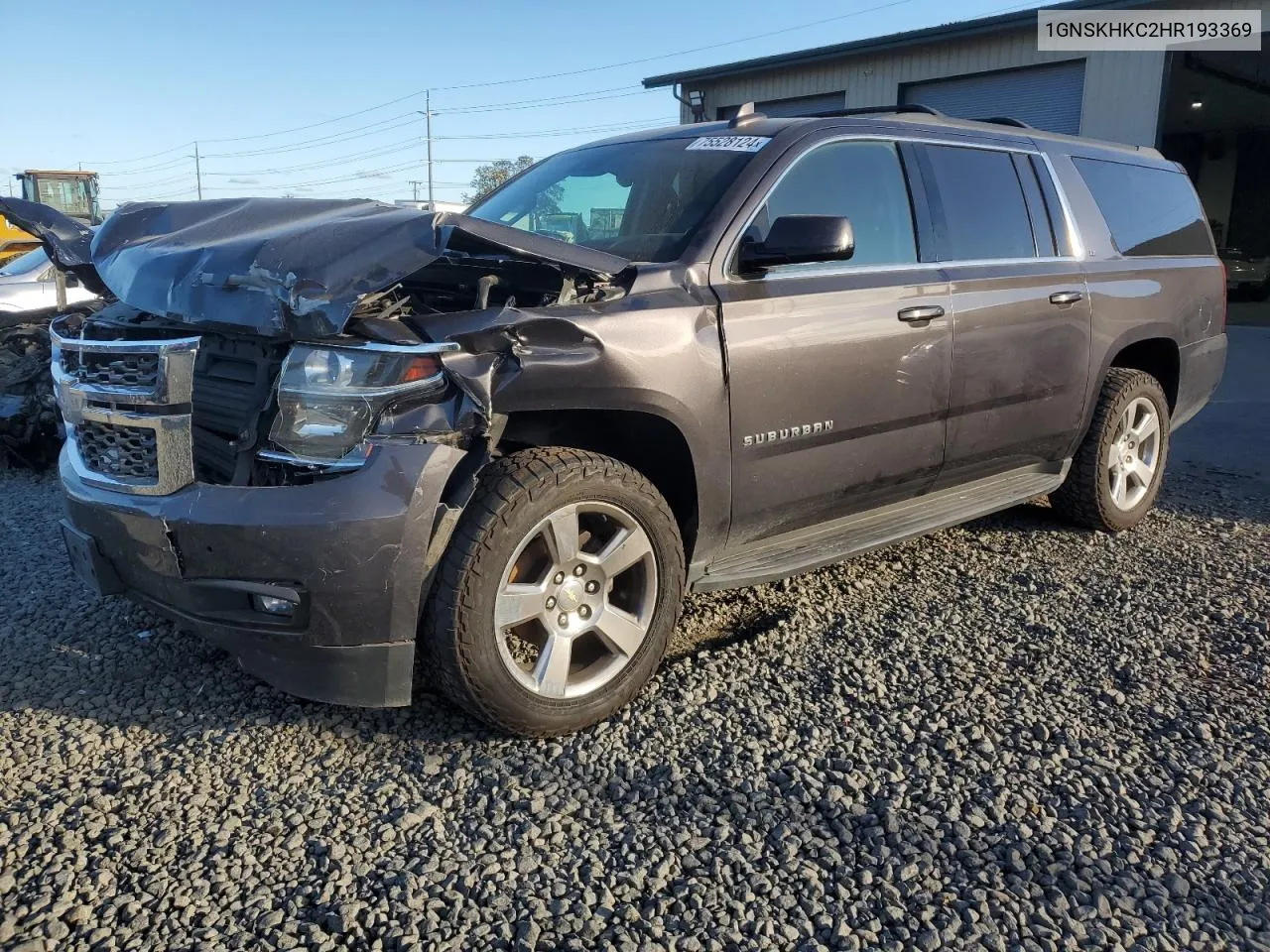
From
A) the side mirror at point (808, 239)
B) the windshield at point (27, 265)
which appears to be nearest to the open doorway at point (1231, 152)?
the windshield at point (27, 265)

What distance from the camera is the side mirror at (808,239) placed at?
10.1ft

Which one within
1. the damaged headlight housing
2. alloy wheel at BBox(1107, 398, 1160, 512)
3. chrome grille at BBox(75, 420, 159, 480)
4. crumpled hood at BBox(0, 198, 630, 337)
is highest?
crumpled hood at BBox(0, 198, 630, 337)

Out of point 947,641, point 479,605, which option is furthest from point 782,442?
point 479,605

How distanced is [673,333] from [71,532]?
6.42 ft

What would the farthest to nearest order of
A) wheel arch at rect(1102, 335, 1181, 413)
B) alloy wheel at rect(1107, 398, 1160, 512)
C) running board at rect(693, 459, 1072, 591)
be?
→ wheel arch at rect(1102, 335, 1181, 413)
alloy wheel at rect(1107, 398, 1160, 512)
running board at rect(693, 459, 1072, 591)

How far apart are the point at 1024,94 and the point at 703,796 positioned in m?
14.9

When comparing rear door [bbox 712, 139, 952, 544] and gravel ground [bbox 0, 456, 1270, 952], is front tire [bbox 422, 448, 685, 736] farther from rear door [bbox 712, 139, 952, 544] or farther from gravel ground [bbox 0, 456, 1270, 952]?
rear door [bbox 712, 139, 952, 544]

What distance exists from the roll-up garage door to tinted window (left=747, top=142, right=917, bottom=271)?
11754 mm

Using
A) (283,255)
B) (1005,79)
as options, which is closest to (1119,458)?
(283,255)

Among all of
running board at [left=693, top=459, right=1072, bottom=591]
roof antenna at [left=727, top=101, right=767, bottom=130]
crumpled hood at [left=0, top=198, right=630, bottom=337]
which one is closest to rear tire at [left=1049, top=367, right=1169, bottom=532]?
running board at [left=693, top=459, right=1072, bottom=591]

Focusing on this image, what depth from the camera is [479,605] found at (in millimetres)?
2705

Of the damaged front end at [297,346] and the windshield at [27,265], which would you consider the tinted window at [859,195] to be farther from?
the windshield at [27,265]

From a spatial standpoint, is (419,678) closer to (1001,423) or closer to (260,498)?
(260,498)

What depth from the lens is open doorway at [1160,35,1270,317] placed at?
19812mm
